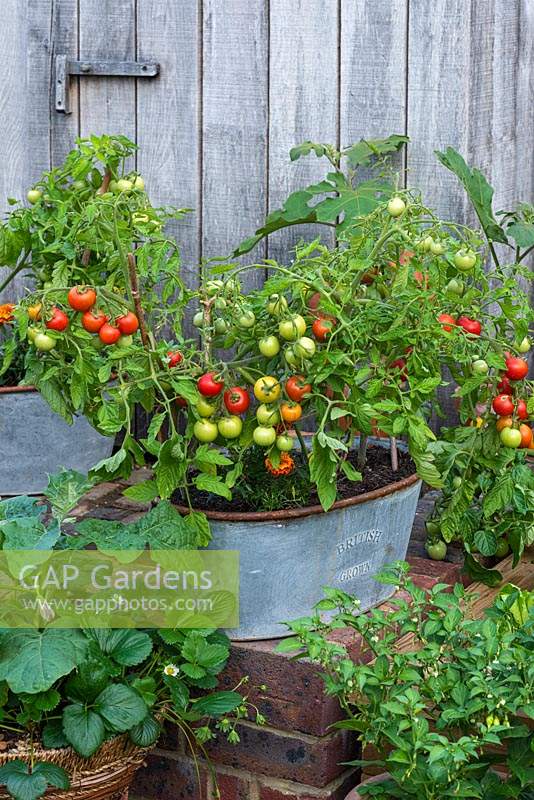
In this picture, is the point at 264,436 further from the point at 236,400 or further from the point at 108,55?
the point at 108,55

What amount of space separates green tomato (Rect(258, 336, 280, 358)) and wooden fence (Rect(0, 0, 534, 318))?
99cm

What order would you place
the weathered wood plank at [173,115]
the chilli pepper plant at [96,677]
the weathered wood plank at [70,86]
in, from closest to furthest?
→ the chilli pepper plant at [96,677] → the weathered wood plank at [173,115] → the weathered wood plank at [70,86]

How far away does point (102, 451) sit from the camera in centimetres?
296

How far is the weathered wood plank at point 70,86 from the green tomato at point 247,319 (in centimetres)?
138

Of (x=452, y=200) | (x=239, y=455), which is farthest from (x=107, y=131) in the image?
(x=239, y=455)

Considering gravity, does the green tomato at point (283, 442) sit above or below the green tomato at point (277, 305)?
below

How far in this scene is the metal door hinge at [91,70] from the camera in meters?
3.10

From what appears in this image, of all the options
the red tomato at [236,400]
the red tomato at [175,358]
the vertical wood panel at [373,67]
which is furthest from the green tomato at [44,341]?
the vertical wood panel at [373,67]

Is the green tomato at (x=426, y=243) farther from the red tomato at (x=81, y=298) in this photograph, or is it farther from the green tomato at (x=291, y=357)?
the red tomato at (x=81, y=298)

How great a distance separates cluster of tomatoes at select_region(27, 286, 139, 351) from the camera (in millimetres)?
2084

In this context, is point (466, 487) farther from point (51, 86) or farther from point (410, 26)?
point (51, 86)

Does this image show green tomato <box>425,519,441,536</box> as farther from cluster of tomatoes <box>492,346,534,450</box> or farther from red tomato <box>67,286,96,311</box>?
red tomato <box>67,286,96,311</box>

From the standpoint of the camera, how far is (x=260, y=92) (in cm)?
299

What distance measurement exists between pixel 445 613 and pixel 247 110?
5.18 ft
